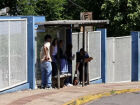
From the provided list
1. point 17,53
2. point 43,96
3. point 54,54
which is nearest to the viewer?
point 43,96

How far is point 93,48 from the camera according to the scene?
17.4 m

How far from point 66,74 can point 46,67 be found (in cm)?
138

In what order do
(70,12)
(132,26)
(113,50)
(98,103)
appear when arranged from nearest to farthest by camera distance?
(98,103) < (113,50) < (132,26) < (70,12)

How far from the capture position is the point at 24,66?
13289mm

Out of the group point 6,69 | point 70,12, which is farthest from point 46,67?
point 70,12

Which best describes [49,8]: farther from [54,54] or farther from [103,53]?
[54,54]

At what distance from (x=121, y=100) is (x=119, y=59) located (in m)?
7.26

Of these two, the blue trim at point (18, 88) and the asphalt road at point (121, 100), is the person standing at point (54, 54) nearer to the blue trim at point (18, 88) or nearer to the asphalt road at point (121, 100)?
the blue trim at point (18, 88)

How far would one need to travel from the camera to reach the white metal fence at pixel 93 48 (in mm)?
16156

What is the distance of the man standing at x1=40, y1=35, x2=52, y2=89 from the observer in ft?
44.1

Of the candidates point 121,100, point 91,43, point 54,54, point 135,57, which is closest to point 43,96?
point 121,100

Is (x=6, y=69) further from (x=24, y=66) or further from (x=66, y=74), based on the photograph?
(x=66, y=74)

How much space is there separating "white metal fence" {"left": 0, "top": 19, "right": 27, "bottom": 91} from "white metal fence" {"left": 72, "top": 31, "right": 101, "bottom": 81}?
3.14m

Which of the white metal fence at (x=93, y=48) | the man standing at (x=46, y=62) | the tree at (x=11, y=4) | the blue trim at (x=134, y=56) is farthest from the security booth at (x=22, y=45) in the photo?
the tree at (x=11, y=4)
